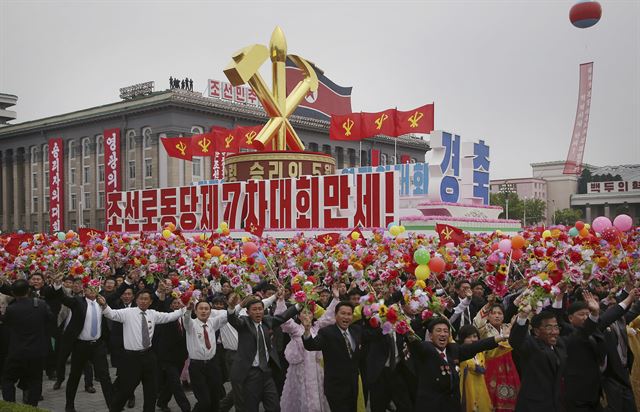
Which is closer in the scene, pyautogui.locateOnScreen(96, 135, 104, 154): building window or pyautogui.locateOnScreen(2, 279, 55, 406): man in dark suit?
pyautogui.locateOnScreen(2, 279, 55, 406): man in dark suit

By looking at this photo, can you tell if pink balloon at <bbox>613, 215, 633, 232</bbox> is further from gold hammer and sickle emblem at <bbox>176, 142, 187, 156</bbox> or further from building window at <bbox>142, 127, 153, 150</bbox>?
building window at <bbox>142, 127, 153, 150</bbox>

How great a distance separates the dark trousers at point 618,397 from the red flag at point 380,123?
25.0 metres

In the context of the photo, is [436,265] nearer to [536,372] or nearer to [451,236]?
[536,372]

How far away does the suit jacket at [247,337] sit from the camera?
7.64 metres

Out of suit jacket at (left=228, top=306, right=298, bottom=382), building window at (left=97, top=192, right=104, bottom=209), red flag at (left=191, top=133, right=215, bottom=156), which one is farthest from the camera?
building window at (left=97, top=192, right=104, bottom=209)

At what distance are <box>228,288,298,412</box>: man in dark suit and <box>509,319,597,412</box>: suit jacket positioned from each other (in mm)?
2608

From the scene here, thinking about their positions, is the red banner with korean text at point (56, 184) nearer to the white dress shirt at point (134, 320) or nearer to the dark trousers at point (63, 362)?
the dark trousers at point (63, 362)

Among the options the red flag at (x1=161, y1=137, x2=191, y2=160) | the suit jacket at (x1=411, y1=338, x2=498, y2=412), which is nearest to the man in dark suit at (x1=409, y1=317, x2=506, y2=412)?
the suit jacket at (x1=411, y1=338, x2=498, y2=412)

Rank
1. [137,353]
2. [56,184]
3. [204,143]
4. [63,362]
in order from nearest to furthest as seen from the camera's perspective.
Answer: [137,353] < [63,362] < [204,143] < [56,184]

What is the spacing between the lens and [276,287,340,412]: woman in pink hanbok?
25.8ft

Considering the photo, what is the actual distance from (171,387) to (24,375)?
1852mm

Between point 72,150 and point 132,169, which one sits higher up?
point 72,150

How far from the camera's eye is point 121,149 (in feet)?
184

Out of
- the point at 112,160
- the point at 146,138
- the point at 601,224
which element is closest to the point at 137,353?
the point at 601,224
